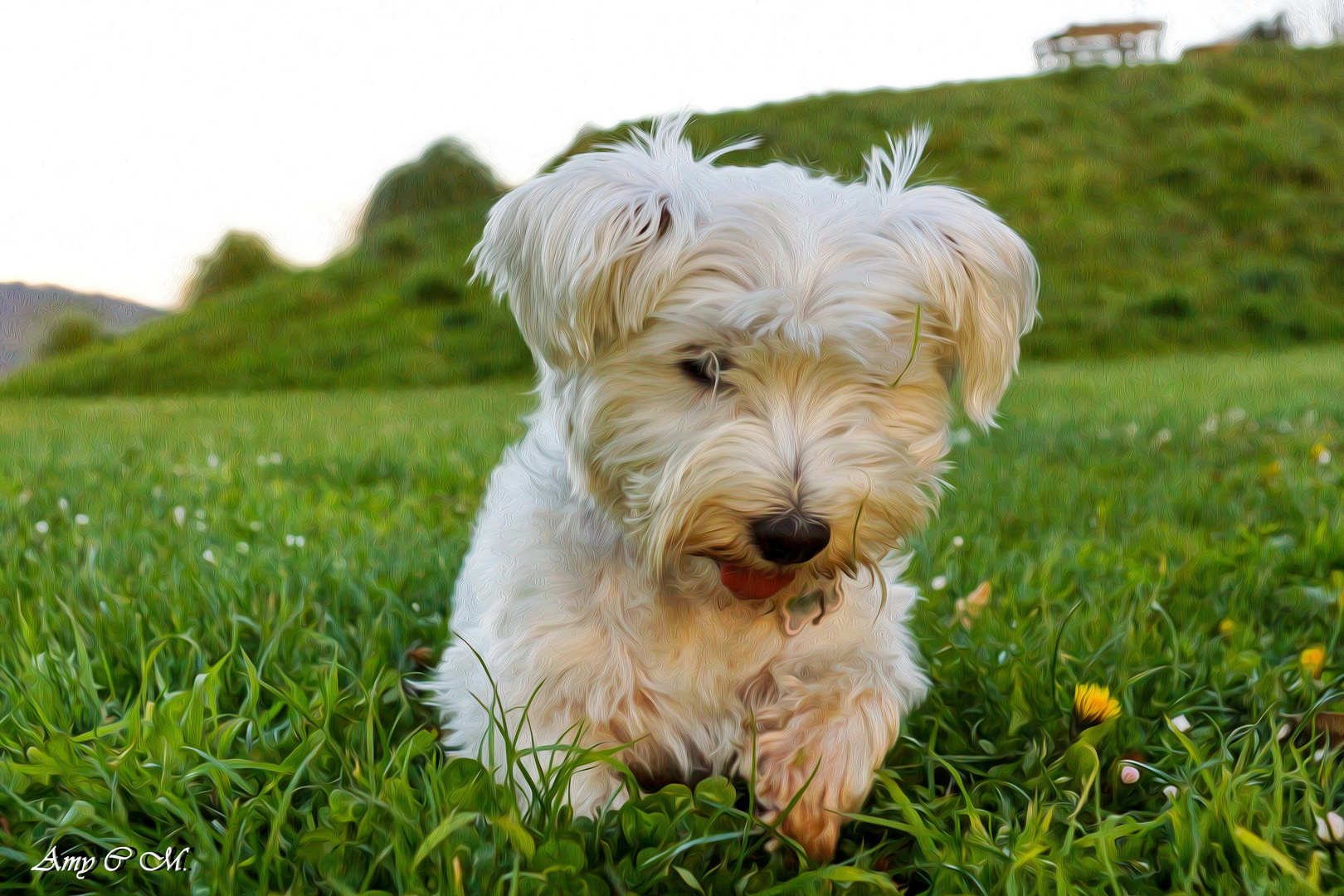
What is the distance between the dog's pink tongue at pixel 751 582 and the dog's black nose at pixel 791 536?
135 millimetres

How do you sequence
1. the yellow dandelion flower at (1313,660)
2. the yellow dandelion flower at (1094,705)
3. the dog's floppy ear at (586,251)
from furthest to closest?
the yellow dandelion flower at (1313,660)
the yellow dandelion flower at (1094,705)
the dog's floppy ear at (586,251)

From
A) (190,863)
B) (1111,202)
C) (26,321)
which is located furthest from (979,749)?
(1111,202)

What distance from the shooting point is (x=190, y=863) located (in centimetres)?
188

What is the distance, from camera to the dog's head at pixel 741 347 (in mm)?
2055

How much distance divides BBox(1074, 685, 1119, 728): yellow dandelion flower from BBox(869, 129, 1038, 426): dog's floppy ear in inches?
29.8

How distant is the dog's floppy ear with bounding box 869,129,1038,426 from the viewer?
91.6 inches

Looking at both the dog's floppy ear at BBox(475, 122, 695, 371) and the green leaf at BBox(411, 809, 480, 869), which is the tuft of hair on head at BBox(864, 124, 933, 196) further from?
the green leaf at BBox(411, 809, 480, 869)

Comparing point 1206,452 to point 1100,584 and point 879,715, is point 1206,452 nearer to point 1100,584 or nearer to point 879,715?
point 1100,584

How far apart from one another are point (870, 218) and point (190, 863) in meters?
2.02

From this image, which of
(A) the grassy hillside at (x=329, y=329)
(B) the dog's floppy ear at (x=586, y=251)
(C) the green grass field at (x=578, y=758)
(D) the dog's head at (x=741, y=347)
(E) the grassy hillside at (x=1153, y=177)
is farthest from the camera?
(E) the grassy hillside at (x=1153, y=177)

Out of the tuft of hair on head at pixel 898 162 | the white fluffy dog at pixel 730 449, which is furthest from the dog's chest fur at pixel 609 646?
the tuft of hair on head at pixel 898 162

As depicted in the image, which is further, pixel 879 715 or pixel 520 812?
pixel 879 715

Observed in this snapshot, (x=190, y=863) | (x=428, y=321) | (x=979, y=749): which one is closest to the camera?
(x=190, y=863)

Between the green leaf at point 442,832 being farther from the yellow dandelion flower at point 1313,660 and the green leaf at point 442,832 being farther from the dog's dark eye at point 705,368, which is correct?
the yellow dandelion flower at point 1313,660
